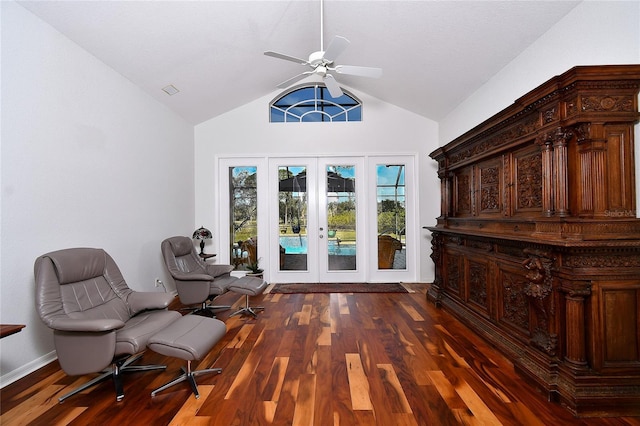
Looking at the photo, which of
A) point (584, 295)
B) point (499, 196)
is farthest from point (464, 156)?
point (584, 295)

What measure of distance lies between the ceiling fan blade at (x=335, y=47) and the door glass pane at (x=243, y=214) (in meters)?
3.03

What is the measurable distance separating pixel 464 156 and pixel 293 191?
9.39 feet

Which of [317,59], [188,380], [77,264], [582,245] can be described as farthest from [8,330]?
[582,245]

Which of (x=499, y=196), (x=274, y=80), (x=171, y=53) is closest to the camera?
(x=499, y=196)

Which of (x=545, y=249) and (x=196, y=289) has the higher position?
(x=545, y=249)

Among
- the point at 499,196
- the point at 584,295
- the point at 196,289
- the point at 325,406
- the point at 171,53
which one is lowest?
the point at 325,406

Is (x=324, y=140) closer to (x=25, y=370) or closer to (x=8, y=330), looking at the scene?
(x=8, y=330)

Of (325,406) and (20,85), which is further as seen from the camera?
(20,85)

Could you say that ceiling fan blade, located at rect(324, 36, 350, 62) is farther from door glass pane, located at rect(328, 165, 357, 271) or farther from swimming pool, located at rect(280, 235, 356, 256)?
swimming pool, located at rect(280, 235, 356, 256)

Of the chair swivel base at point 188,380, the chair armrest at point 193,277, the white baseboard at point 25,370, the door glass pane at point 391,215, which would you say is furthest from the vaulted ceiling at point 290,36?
the chair swivel base at point 188,380

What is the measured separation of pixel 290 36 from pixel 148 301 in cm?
335

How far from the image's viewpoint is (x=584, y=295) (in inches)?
73.4

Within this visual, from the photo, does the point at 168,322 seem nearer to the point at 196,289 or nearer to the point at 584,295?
the point at 196,289

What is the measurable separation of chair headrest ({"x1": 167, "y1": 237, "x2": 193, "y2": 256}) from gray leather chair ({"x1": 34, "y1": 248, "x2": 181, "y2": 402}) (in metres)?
1.12
